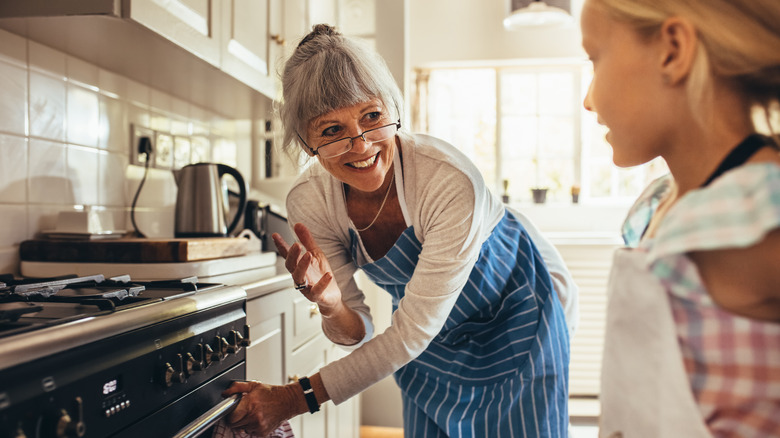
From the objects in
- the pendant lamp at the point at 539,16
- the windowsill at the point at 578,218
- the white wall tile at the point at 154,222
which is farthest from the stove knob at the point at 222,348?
the windowsill at the point at 578,218

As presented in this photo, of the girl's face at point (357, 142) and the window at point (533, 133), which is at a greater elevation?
the window at point (533, 133)

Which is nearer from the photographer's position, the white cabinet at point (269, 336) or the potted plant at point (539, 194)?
the white cabinet at point (269, 336)

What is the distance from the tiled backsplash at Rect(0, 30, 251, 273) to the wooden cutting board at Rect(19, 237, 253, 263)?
2.3 inches

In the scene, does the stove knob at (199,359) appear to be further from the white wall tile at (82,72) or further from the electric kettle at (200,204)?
the white wall tile at (82,72)

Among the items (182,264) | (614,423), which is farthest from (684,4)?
(182,264)

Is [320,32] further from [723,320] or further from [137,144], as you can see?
[723,320]

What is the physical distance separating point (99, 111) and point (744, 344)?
1544 millimetres

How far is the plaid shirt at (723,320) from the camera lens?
1.61ft

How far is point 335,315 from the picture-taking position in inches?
48.2

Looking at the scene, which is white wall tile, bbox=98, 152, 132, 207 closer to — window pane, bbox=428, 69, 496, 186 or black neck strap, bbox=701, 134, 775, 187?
black neck strap, bbox=701, 134, 775, 187

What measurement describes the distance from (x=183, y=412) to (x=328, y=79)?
62cm

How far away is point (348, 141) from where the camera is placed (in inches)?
44.9

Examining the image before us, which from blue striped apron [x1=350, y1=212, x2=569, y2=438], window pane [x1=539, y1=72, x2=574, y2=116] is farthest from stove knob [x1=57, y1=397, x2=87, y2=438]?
window pane [x1=539, y1=72, x2=574, y2=116]

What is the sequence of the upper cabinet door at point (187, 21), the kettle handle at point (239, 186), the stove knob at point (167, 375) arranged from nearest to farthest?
the stove knob at point (167, 375)
the upper cabinet door at point (187, 21)
the kettle handle at point (239, 186)
